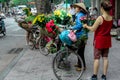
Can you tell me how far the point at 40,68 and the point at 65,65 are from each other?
1506mm

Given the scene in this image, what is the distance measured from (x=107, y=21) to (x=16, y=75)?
2713 millimetres

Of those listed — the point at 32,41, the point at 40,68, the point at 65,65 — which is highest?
the point at 65,65

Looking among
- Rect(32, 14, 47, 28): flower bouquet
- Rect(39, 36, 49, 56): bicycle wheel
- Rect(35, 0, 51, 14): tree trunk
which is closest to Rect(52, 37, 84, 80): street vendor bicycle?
Rect(32, 14, 47, 28): flower bouquet

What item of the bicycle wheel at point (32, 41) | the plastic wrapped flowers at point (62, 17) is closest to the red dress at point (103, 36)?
the plastic wrapped flowers at point (62, 17)

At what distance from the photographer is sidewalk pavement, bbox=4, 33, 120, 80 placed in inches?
336

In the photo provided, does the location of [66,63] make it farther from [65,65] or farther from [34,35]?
[34,35]

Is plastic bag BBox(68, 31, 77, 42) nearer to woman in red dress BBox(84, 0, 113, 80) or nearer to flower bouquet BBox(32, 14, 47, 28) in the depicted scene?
woman in red dress BBox(84, 0, 113, 80)

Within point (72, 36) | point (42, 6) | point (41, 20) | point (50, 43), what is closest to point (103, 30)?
point (72, 36)

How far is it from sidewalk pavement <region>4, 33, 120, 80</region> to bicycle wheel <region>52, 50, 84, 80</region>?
0.23m

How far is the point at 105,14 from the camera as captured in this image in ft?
25.0

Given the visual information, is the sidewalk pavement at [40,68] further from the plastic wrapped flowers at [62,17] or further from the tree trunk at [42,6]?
the tree trunk at [42,6]

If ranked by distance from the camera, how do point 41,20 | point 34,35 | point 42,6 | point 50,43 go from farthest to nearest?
point 42,6 < point 34,35 < point 41,20 < point 50,43

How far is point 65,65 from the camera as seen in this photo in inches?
328

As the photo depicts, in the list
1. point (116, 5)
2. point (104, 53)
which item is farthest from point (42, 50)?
point (116, 5)
